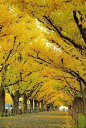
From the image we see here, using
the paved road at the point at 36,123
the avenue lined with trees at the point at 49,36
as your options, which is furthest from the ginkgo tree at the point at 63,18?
the paved road at the point at 36,123

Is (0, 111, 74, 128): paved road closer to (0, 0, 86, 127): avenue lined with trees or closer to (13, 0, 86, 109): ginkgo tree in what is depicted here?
(0, 0, 86, 127): avenue lined with trees

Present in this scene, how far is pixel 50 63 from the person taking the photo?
13289 mm

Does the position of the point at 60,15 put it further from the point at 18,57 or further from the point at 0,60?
the point at 18,57

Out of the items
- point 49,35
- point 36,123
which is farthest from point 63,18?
point 36,123

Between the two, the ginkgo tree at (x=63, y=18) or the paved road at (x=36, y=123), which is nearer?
the ginkgo tree at (x=63, y=18)

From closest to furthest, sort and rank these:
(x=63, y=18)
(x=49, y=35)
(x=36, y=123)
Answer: (x=63, y=18), (x=49, y=35), (x=36, y=123)

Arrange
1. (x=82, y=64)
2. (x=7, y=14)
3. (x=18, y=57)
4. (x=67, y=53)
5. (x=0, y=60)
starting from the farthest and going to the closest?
(x=18, y=57)
(x=0, y=60)
(x=82, y=64)
(x=67, y=53)
(x=7, y=14)

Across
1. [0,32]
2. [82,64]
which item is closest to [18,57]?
[82,64]

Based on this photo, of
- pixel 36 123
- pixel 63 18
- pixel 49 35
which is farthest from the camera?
pixel 36 123

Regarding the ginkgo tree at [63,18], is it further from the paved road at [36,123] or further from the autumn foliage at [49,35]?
the paved road at [36,123]

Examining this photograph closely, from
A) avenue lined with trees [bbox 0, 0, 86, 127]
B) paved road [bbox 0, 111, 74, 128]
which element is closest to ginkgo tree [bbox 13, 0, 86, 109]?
avenue lined with trees [bbox 0, 0, 86, 127]

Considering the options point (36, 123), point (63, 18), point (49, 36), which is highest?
point (49, 36)

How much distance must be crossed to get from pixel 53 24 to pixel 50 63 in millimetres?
5384

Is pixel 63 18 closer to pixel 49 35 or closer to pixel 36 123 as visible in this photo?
pixel 49 35
